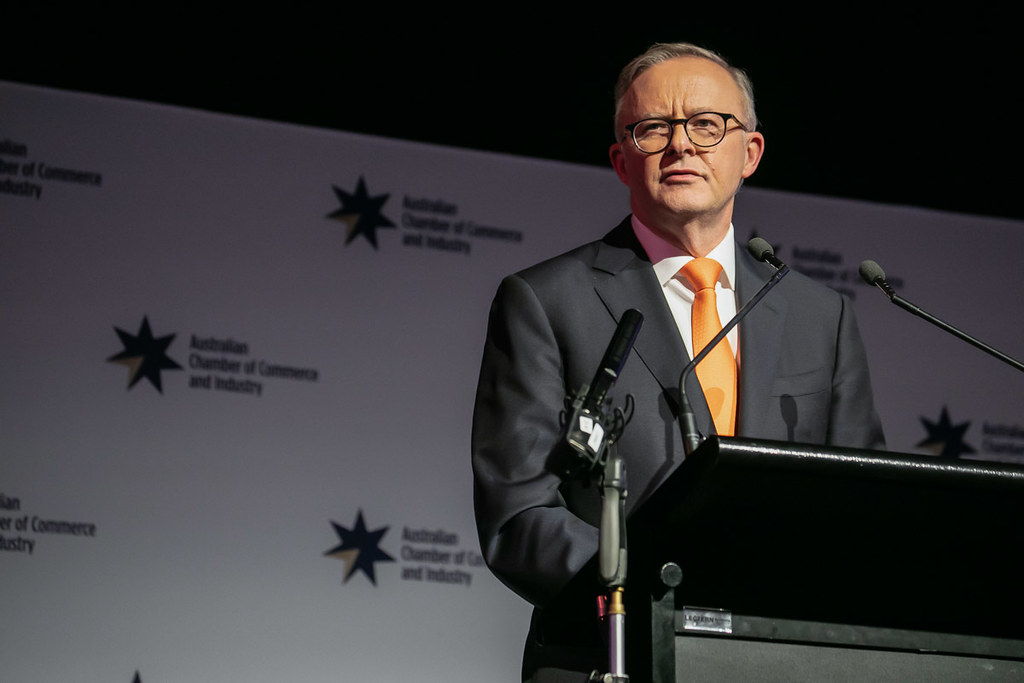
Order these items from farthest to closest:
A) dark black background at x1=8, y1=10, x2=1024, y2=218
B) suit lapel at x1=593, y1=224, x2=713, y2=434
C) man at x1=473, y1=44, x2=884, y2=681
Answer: dark black background at x1=8, y1=10, x2=1024, y2=218 < suit lapel at x1=593, y1=224, x2=713, y2=434 < man at x1=473, y1=44, x2=884, y2=681

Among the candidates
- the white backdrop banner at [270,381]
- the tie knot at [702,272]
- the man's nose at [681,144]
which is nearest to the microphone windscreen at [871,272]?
the tie knot at [702,272]

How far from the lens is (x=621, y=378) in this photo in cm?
181

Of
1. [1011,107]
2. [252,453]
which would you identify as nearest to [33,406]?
[252,453]

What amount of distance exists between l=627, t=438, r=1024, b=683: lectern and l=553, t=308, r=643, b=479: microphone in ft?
0.40

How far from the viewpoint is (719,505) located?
1170 mm

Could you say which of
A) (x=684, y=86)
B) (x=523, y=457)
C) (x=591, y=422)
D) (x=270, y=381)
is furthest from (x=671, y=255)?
(x=270, y=381)

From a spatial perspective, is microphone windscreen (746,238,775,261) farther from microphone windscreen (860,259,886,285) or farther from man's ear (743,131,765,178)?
man's ear (743,131,765,178)

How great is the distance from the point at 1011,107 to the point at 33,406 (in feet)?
10.9

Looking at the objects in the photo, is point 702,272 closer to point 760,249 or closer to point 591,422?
point 760,249

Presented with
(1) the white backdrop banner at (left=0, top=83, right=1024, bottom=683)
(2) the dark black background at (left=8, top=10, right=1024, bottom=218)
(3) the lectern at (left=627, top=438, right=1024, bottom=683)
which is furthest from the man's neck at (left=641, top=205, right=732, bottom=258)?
(2) the dark black background at (left=8, top=10, right=1024, bottom=218)

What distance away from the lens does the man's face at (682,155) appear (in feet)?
6.59

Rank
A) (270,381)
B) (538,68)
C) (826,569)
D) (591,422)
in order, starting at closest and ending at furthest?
(826,569) → (591,422) → (270,381) → (538,68)

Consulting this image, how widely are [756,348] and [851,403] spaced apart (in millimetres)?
188

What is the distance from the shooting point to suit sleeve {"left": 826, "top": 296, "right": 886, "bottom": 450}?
1.90 metres
